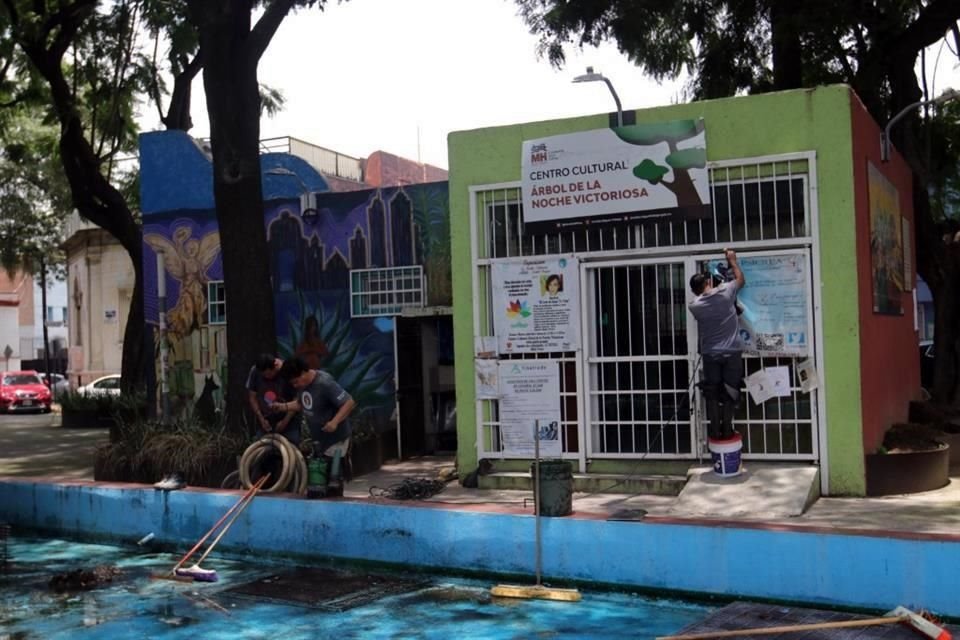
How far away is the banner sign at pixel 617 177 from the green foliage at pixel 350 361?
5383mm

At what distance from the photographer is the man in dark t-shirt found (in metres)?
10.9

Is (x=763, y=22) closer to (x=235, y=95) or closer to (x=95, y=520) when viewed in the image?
(x=235, y=95)

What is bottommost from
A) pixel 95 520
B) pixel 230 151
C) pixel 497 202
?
pixel 95 520

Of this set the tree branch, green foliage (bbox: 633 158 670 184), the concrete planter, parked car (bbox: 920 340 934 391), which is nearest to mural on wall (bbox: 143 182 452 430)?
the tree branch

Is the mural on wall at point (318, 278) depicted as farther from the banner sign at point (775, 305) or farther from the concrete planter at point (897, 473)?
the concrete planter at point (897, 473)

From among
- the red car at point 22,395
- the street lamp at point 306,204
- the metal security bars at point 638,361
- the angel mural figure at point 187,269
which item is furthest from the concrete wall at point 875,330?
the red car at point 22,395

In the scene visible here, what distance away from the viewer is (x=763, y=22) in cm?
1769

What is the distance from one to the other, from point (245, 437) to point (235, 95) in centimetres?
438

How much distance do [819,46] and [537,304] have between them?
9.78m

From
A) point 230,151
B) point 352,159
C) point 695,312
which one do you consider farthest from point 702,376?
point 352,159

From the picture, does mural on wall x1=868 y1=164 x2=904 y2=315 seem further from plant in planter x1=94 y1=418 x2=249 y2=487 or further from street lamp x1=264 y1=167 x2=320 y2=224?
street lamp x1=264 y1=167 x2=320 y2=224

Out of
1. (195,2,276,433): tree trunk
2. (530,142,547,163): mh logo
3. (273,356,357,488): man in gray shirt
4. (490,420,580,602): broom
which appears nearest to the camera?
(490,420,580,602): broom

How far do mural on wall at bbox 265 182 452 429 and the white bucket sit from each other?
21.0 ft

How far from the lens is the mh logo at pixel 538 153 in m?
11.0
